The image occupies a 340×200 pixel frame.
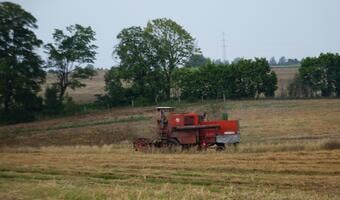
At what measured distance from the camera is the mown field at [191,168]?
1462 centimetres

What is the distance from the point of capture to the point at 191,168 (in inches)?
790

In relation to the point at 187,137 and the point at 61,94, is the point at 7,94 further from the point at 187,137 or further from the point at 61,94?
the point at 187,137

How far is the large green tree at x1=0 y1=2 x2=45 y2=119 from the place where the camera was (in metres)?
54.1

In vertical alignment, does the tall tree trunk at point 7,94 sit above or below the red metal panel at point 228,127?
above

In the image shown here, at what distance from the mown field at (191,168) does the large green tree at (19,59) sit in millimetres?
13520

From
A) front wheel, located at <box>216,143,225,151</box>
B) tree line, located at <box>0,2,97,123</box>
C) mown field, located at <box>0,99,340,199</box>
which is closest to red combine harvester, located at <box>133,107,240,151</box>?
front wheel, located at <box>216,143,225,151</box>

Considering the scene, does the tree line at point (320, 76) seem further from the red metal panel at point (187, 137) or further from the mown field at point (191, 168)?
the red metal panel at point (187, 137)

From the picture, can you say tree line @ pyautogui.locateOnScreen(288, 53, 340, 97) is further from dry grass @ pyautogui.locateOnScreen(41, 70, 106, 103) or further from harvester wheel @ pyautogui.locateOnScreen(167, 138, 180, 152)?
harvester wheel @ pyautogui.locateOnScreen(167, 138, 180, 152)

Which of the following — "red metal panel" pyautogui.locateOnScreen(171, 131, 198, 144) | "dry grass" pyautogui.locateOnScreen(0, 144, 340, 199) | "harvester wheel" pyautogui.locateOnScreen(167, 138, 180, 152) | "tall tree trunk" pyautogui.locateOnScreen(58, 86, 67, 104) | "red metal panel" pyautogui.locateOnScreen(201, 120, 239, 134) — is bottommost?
"dry grass" pyautogui.locateOnScreen(0, 144, 340, 199)

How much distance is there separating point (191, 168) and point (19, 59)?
133 feet

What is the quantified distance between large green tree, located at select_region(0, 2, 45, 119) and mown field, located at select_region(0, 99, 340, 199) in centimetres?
1352

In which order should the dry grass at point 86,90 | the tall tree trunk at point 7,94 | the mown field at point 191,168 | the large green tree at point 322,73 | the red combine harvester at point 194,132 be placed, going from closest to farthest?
1. the mown field at point 191,168
2. the red combine harvester at point 194,132
3. the tall tree trunk at point 7,94
4. the large green tree at point 322,73
5. the dry grass at point 86,90

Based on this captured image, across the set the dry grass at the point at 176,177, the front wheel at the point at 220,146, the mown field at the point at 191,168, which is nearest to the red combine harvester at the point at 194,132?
the front wheel at the point at 220,146

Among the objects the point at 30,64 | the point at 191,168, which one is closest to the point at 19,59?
the point at 30,64
